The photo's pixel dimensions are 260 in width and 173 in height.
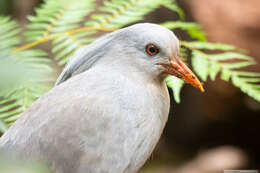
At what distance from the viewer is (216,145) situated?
369cm

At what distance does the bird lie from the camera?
934 millimetres

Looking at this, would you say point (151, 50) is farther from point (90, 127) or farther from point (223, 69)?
point (223, 69)

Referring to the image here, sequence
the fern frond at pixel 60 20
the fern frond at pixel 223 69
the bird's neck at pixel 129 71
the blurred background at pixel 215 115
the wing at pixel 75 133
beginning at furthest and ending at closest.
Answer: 1. the blurred background at pixel 215 115
2. the fern frond at pixel 60 20
3. the fern frond at pixel 223 69
4. the bird's neck at pixel 129 71
5. the wing at pixel 75 133

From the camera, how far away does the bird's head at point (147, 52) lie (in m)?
1.10

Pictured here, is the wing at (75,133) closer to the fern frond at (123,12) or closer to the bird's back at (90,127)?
the bird's back at (90,127)

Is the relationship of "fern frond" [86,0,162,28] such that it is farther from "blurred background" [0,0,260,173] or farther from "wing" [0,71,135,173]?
"blurred background" [0,0,260,173]

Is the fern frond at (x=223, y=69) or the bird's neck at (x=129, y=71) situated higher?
the bird's neck at (x=129, y=71)

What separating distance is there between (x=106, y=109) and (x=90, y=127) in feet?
0.21

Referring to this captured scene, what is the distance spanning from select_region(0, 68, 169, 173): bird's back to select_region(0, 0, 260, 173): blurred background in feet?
7.19

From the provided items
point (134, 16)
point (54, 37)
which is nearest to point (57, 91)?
point (54, 37)

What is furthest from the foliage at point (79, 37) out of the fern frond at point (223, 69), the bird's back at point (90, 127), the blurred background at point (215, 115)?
the blurred background at point (215, 115)

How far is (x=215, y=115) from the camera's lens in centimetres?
346

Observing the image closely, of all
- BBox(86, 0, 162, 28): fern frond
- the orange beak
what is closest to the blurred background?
BBox(86, 0, 162, 28): fern frond

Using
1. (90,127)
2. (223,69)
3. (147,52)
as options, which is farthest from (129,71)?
(223,69)
